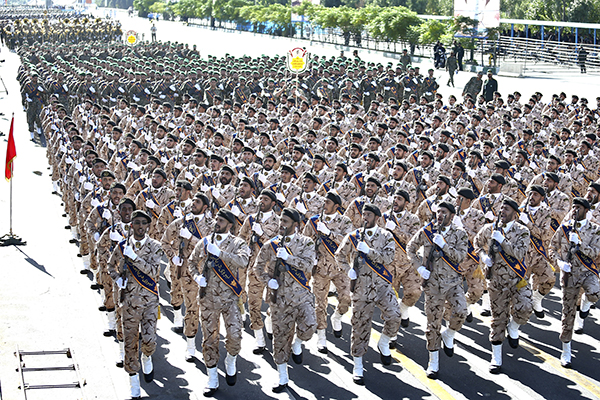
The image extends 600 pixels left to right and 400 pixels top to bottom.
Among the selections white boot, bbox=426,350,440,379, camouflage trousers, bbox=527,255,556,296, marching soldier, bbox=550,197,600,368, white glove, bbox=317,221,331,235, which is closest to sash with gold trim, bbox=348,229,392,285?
white glove, bbox=317,221,331,235

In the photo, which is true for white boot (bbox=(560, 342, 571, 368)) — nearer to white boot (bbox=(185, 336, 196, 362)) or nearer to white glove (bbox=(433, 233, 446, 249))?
white glove (bbox=(433, 233, 446, 249))

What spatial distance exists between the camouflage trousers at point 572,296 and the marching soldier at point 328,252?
2.67 meters

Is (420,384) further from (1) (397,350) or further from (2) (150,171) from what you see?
(2) (150,171)

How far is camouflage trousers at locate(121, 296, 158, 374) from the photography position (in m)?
8.23

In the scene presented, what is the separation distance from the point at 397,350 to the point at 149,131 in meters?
9.80

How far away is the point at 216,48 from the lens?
65625mm

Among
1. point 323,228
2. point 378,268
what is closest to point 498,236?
point 378,268

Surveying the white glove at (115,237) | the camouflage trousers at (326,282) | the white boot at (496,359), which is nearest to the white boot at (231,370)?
the camouflage trousers at (326,282)

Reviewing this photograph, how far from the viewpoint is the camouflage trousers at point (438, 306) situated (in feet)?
28.6

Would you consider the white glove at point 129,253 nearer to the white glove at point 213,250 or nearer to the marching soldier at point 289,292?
the white glove at point 213,250

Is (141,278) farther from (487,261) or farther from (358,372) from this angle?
(487,261)

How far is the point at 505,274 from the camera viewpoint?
8.94 m

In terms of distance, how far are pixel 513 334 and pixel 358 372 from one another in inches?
86.7

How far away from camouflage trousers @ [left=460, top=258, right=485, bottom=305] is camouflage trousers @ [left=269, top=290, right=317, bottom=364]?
2.49 m
